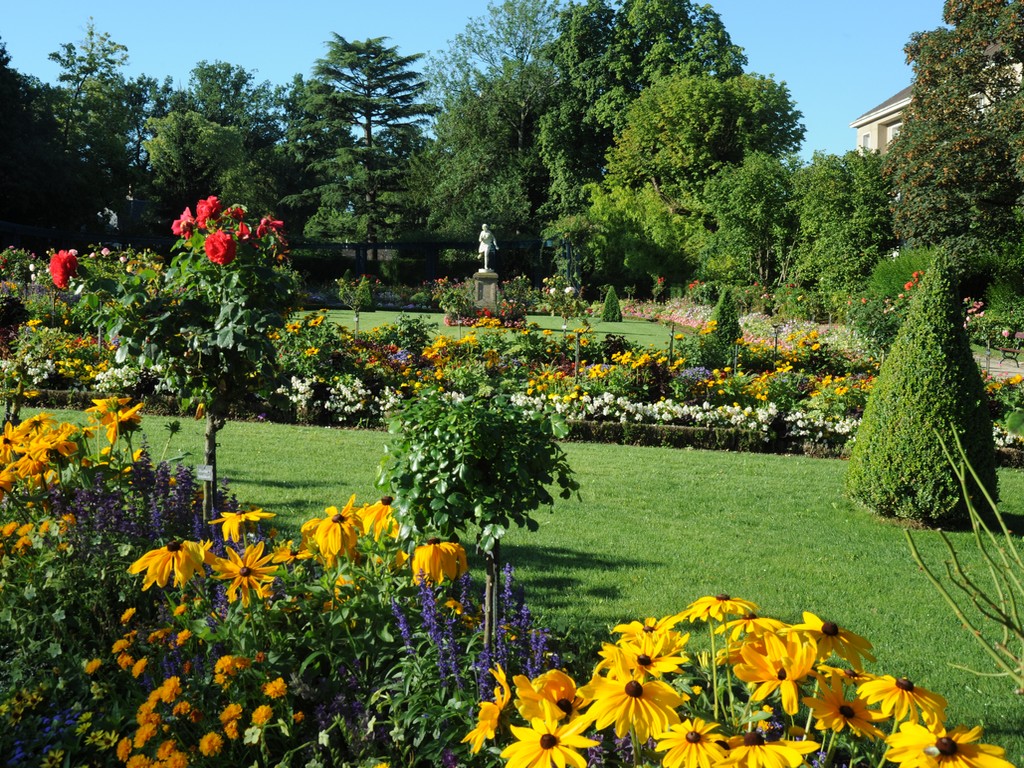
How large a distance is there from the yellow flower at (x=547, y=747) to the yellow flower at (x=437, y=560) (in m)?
0.89

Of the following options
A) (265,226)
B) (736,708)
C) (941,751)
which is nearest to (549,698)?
(736,708)

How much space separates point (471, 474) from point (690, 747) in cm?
118

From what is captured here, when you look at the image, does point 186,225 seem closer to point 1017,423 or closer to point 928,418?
point 1017,423

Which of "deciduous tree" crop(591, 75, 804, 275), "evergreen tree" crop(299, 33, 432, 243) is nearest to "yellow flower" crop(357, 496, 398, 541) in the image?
"deciduous tree" crop(591, 75, 804, 275)

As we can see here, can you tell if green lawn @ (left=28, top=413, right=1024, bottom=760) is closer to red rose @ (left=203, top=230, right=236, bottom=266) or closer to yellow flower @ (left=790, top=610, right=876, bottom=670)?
yellow flower @ (left=790, top=610, right=876, bottom=670)

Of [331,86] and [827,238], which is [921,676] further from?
[331,86]

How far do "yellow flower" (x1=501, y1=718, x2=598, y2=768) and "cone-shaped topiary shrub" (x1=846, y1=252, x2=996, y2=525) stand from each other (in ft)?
15.0

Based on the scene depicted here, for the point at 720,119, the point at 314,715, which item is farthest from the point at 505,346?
the point at 720,119

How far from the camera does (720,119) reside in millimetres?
28547

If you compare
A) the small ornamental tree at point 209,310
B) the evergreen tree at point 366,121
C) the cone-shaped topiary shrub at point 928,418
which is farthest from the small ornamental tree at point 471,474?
the evergreen tree at point 366,121

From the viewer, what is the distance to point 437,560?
229 cm

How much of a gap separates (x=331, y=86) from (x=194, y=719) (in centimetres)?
3532

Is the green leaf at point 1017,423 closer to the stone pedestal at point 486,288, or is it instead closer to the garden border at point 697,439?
the garden border at point 697,439

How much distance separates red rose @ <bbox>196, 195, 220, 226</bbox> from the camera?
397 cm
